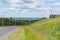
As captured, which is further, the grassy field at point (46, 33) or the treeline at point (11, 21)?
the treeline at point (11, 21)

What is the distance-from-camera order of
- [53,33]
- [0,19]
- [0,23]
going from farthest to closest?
[0,19] → [0,23] → [53,33]

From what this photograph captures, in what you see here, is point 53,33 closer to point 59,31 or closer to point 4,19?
point 59,31

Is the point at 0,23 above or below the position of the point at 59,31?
below

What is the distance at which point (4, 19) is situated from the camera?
174m

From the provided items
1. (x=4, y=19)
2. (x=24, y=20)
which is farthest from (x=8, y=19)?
(x=24, y=20)

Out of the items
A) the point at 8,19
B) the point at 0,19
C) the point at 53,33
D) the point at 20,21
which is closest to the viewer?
the point at 53,33

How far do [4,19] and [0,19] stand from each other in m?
7.75

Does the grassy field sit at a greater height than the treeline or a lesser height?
greater

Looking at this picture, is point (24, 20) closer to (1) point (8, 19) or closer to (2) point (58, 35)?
(1) point (8, 19)

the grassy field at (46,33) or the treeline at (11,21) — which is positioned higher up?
the grassy field at (46,33)

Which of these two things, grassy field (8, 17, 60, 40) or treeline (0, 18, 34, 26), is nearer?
grassy field (8, 17, 60, 40)

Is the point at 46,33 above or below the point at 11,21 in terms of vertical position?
above

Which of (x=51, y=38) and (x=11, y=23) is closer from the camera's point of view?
(x=51, y=38)

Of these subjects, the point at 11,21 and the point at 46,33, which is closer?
the point at 46,33
